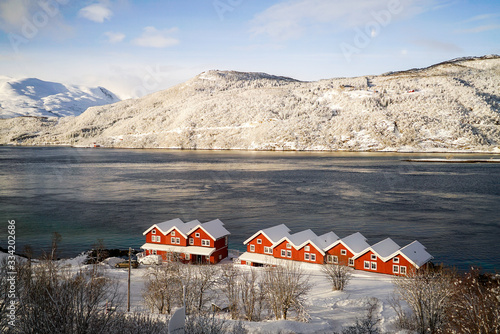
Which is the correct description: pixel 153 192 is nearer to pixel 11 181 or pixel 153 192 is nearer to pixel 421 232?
pixel 11 181

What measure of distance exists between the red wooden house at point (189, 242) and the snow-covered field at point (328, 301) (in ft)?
11.9

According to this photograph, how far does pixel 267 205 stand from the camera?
59875 mm

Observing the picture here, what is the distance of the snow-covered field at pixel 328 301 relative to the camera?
54.7 feet

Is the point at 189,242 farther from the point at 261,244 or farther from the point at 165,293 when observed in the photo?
the point at 165,293

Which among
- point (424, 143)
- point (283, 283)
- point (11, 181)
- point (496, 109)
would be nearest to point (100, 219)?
point (283, 283)

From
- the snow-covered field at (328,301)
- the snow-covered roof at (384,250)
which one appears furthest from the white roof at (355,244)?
the snow-covered field at (328,301)

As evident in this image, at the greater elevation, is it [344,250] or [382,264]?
[344,250]

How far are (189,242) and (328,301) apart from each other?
1716 cm

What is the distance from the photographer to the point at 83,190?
74500 mm

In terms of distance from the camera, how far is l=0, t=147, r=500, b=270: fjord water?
138ft

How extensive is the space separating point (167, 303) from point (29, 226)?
3523 cm

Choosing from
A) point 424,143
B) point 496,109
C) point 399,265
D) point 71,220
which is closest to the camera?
point 399,265

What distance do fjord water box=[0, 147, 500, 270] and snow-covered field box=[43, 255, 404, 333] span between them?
1076cm

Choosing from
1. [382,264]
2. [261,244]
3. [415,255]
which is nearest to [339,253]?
[382,264]
